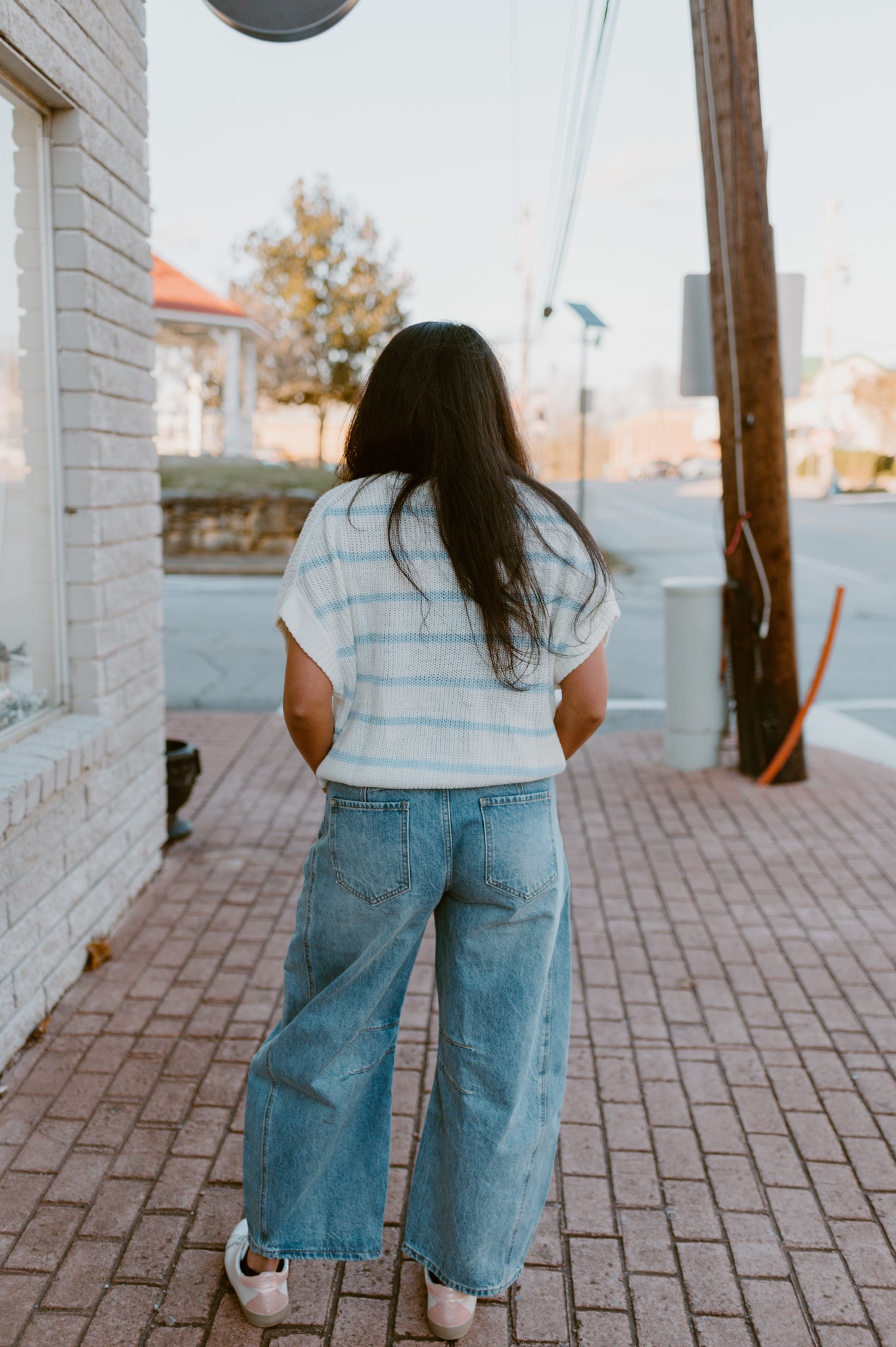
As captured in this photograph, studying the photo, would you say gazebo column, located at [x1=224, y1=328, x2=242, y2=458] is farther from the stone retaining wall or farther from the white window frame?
the white window frame

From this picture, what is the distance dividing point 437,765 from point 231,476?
20685mm

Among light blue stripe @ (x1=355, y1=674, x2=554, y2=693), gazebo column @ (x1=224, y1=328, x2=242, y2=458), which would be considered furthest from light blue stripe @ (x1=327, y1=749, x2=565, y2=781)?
gazebo column @ (x1=224, y1=328, x2=242, y2=458)

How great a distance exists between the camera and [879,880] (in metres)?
4.65

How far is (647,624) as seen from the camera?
40.7ft

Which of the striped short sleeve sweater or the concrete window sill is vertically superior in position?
the striped short sleeve sweater

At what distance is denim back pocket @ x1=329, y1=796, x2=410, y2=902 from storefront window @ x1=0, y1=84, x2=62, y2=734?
1822 millimetres

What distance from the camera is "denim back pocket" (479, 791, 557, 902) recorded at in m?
1.87

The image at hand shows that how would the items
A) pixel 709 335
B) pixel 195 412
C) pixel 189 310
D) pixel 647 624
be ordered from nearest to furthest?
1. pixel 709 335
2. pixel 647 624
3. pixel 189 310
4. pixel 195 412

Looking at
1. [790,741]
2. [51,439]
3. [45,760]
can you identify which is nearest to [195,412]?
[790,741]

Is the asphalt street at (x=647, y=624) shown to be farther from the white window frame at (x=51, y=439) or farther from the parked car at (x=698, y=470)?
the parked car at (x=698, y=470)

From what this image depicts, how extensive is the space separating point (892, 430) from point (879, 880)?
49527mm

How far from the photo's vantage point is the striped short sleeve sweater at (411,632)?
1835 mm

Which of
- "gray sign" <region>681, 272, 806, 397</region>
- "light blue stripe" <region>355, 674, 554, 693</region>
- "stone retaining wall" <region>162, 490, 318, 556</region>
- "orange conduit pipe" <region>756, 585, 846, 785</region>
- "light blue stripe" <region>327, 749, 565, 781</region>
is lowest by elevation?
"orange conduit pipe" <region>756, 585, 846, 785</region>

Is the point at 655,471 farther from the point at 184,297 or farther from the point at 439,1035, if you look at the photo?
the point at 439,1035
